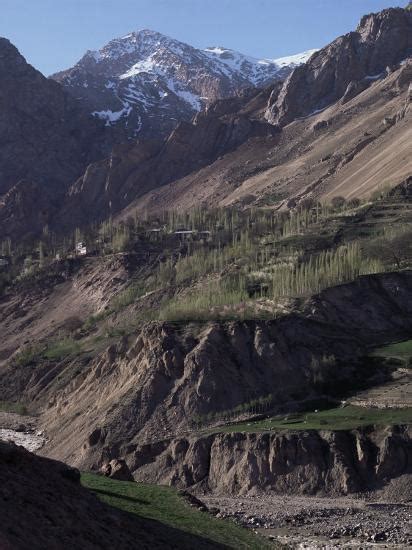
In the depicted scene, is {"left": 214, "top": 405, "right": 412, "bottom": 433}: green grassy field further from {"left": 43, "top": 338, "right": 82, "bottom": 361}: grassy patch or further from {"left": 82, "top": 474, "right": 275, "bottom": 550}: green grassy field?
{"left": 43, "top": 338, "right": 82, "bottom": 361}: grassy patch

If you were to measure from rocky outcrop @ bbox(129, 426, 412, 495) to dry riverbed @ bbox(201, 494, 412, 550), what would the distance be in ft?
5.71

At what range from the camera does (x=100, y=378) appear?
8575cm

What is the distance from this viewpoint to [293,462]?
5853cm

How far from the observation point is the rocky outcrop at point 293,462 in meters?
56.6

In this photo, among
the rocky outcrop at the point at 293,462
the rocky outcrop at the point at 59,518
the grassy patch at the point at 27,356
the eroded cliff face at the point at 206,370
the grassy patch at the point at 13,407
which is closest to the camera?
the rocky outcrop at the point at 59,518

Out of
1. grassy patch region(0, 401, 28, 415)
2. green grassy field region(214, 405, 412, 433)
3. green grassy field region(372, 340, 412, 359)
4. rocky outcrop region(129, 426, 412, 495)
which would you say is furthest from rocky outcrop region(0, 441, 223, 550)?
grassy patch region(0, 401, 28, 415)

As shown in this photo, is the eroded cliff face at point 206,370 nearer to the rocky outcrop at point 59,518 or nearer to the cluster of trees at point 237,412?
the cluster of trees at point 237,412

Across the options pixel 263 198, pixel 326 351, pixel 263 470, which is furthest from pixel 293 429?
pixel 263 198

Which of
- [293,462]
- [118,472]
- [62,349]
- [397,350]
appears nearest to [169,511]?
[118,472]

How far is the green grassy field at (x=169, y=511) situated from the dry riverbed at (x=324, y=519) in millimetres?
7296

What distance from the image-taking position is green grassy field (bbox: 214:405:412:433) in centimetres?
6038

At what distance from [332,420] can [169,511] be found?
31985 mm

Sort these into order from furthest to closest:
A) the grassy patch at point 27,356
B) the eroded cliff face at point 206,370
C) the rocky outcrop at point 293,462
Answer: the grassy patch at point 27,356 → the eroded cliff face at point 206,370 → the rocky outcrop at point 293,462

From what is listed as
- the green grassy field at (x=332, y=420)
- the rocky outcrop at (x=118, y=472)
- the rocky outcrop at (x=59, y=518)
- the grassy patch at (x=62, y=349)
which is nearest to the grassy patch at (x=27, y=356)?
the grassy patch at (x=62, y=349)
